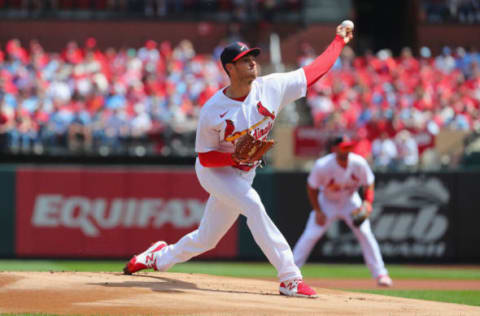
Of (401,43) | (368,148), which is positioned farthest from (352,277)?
(401,43)

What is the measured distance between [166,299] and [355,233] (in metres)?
5.16

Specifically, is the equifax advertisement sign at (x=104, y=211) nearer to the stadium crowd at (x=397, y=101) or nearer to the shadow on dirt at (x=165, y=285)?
the stadium crowd at (x=397, y=101)

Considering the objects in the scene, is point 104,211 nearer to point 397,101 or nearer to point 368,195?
point 368,195

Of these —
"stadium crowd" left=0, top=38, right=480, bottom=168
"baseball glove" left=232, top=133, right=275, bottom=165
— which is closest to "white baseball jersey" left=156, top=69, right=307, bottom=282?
"baseball glove" left=232, top=133, right=275, bottom=165

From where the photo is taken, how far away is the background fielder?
37.1 ft

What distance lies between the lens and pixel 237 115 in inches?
276

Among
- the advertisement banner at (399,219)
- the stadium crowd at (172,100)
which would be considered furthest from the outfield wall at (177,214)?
the stadium crowd at (172,100)

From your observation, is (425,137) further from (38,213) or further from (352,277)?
(38,213)

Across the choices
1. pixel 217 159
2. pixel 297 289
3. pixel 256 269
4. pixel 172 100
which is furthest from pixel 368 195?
pixel 172 100

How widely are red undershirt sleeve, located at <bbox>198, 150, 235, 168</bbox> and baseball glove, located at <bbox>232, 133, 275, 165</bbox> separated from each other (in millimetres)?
69

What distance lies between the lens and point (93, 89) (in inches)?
740

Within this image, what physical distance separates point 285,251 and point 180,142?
9848 mm

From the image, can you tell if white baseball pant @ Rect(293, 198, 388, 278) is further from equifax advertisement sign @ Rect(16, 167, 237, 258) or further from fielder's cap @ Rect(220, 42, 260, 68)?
fielder's cap @ Rect(220, 42, 260, 68)

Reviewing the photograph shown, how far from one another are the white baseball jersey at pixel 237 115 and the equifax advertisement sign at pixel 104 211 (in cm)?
848
